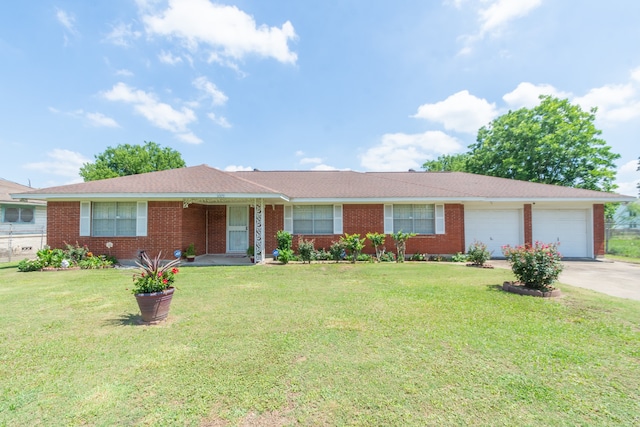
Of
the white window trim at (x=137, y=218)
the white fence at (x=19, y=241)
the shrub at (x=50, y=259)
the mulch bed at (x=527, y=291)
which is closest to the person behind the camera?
the mulch bed at (x=527, y=291)

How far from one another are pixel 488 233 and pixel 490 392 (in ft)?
42.1

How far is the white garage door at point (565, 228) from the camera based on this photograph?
1373 centimetres

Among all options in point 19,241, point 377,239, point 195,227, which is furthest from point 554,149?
point 19,241

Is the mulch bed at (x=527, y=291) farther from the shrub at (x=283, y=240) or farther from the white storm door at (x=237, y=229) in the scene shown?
the white storm door at (x=237, y=229)

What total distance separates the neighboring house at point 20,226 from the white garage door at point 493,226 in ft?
73.8

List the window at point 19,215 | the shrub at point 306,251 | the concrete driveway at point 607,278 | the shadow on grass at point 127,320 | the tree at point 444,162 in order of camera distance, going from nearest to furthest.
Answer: the shadow on grass at point 127,320 < the concrete driveway at point 607,278 < the shrub at point 306,251 < the window at point 19,215 < the tree at point 444,162

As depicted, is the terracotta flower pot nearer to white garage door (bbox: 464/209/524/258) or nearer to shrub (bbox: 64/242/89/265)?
shrub (bbox: 64/242/89/265)

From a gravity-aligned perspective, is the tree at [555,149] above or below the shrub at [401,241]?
above

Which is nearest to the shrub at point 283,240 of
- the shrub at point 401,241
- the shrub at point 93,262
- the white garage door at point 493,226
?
the shrub at point 401,241

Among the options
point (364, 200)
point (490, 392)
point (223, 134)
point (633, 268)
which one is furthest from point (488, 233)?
point (223, 134)

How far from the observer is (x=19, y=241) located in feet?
51.4

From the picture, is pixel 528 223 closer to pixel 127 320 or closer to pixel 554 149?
pixel 554 149

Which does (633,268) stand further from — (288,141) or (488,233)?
(288,141)

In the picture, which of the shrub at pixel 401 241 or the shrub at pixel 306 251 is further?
the shrub at pixel 401 241
